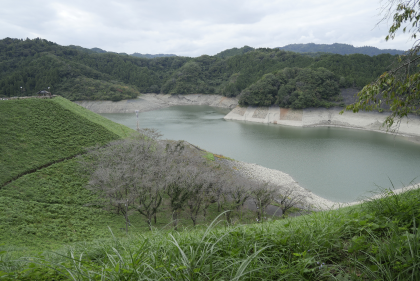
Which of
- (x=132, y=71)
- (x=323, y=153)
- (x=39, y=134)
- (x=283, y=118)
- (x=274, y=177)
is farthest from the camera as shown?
(x=132, y=71)

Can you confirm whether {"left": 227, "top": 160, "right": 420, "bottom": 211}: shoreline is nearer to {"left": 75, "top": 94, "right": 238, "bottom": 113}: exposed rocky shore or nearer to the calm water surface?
the calm water surface

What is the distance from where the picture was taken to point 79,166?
45.0ft

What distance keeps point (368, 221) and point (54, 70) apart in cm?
7195

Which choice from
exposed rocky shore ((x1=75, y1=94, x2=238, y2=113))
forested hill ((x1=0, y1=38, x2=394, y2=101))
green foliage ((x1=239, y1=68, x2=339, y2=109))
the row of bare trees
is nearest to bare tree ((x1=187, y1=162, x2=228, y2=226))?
the row of bare trees

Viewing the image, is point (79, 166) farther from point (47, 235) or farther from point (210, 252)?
point (210, 252)

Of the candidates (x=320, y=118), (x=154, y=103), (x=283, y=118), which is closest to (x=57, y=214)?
(x=283, y=118)

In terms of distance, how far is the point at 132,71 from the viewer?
273 feet

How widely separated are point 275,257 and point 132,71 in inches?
3548

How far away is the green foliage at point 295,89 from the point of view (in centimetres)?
3888

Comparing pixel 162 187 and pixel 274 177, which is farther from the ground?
pixel 162 187

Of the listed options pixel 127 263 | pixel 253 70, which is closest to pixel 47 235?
pixel 127 263

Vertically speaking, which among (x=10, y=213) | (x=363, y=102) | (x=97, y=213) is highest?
(x=363, y=102)

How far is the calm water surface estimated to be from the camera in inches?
637

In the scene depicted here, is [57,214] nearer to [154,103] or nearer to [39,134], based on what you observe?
[39,134]
